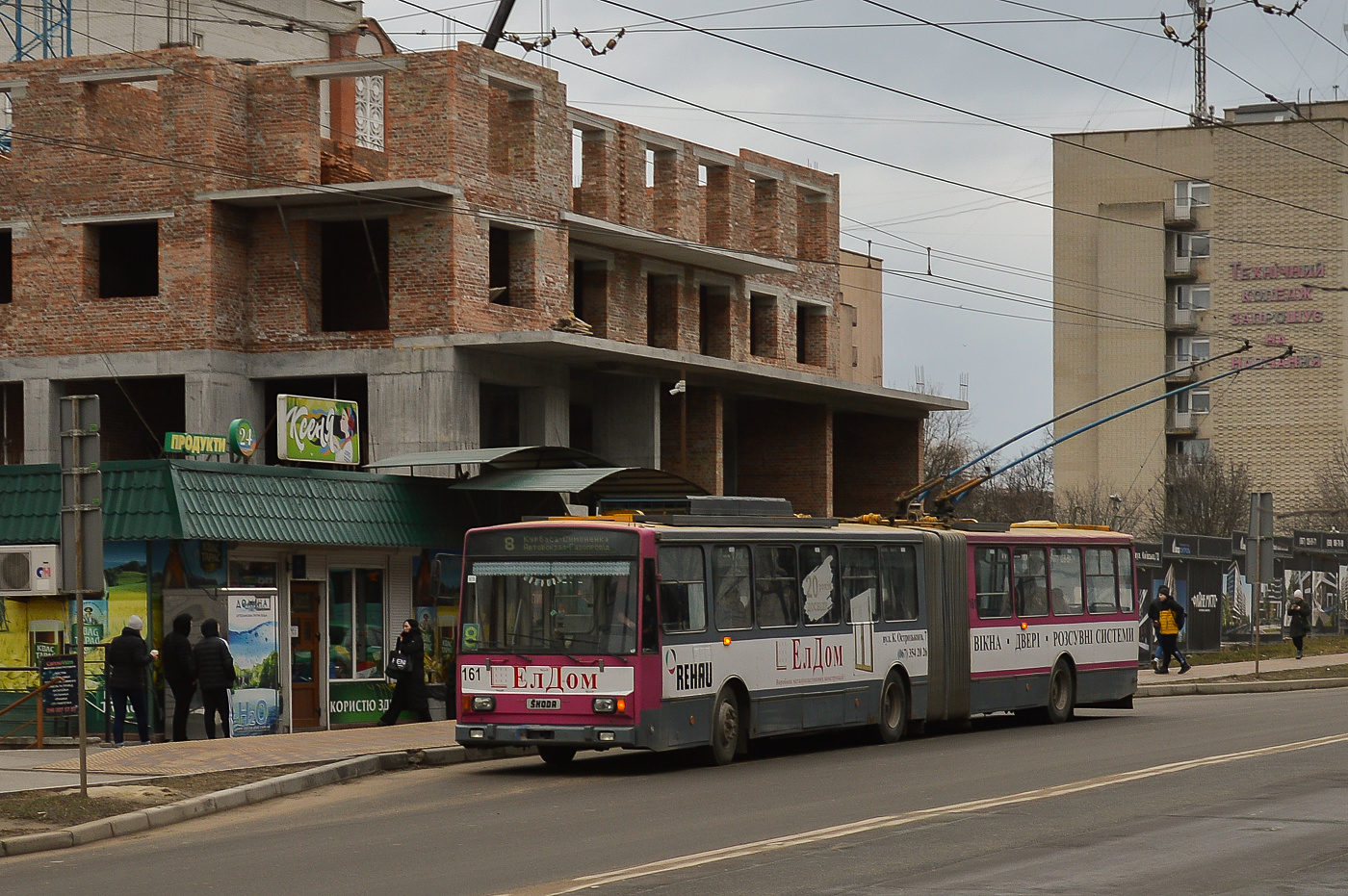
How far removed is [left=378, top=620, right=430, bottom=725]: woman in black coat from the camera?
26.7 meters

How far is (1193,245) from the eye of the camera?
85.3 metres

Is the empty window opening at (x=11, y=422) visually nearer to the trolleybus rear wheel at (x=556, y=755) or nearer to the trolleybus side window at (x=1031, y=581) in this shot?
the trolleybus rear wheel at (x=556, y=755)

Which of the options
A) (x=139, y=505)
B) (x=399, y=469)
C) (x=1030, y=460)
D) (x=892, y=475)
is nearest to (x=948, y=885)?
(x=139, y=505)

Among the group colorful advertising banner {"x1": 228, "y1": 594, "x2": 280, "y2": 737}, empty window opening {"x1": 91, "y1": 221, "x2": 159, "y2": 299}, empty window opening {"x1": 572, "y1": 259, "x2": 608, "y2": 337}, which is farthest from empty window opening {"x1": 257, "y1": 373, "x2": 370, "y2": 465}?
colorful advertising banner {"x1": 228, "y1": 594, "x2": 280, "y2": 737}

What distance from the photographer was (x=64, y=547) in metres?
15.5

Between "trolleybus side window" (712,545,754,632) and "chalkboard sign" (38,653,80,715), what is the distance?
839cm

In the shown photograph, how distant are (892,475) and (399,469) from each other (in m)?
18.8

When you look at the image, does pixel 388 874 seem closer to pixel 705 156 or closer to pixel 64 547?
pixel 64 547

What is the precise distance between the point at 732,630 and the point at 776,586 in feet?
3.43

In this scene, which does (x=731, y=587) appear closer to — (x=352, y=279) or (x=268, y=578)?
(x=268, y=578)

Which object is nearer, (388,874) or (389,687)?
(388,874)

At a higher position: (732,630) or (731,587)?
(731,587)

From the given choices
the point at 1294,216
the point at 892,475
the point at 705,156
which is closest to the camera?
the point at 705,156

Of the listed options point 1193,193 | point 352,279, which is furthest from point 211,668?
point 1193,193
